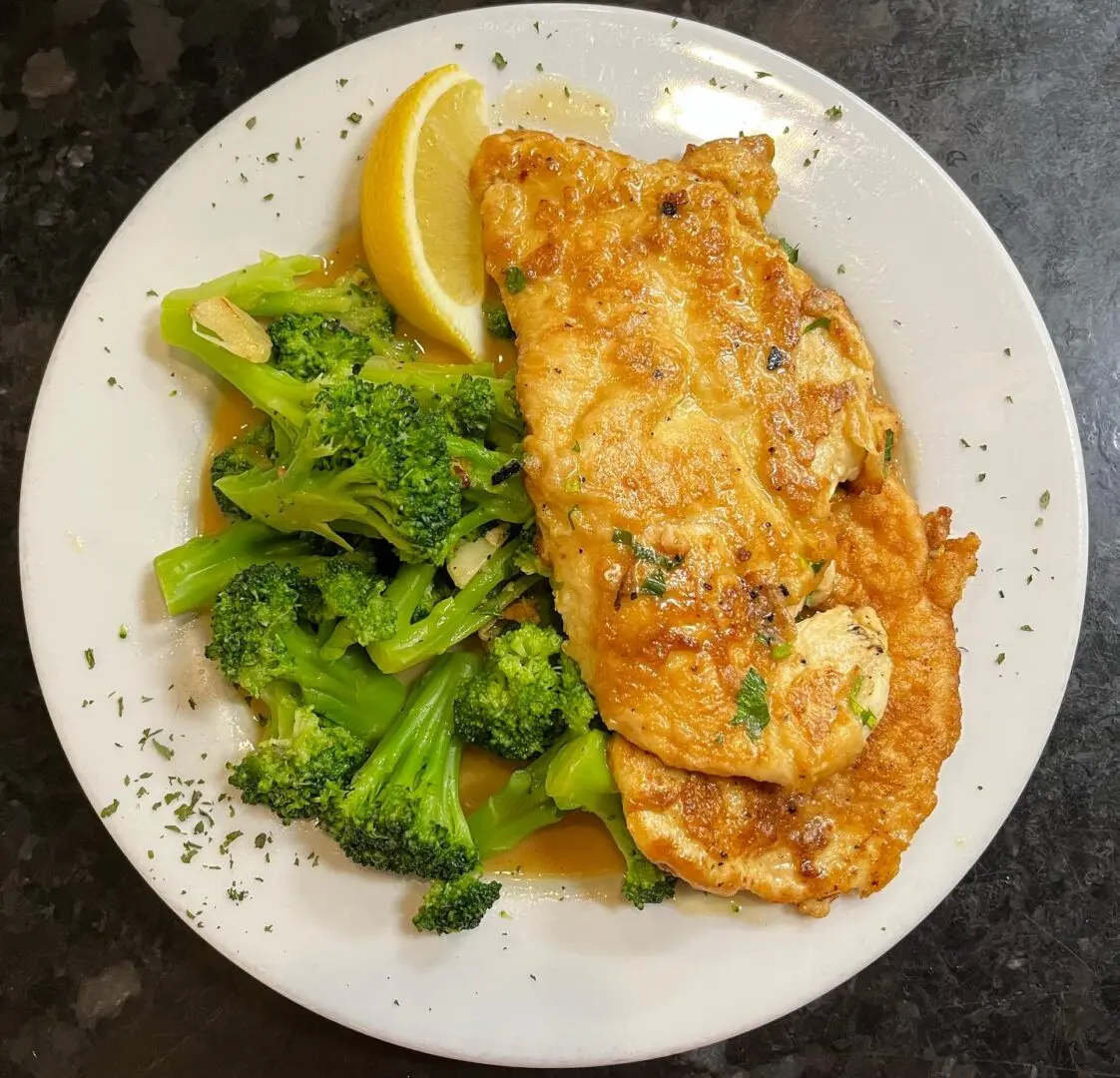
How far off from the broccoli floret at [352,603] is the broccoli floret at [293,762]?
231 mm

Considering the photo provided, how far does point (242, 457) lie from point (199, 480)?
22cm

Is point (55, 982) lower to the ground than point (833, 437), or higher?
lower

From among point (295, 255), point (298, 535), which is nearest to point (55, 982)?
point (298, 535)

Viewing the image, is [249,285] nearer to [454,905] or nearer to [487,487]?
[487,487]

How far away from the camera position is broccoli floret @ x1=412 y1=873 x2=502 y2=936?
289cm

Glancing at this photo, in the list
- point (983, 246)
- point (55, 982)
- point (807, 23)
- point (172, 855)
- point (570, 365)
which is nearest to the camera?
point (570, 365)

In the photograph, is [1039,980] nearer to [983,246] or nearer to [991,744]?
[991,744]

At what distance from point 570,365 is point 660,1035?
2244 millimetres

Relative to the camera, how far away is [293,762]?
2.88 metres

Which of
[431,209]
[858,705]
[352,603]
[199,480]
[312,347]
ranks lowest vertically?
[858,705]

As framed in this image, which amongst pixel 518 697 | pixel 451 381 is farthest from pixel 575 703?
pixel 451 381

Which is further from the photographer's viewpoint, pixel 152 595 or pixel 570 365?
pixel 152 595

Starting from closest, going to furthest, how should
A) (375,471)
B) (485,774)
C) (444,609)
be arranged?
(375,471) < (444,609) < (485,774)

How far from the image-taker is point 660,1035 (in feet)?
9.95
